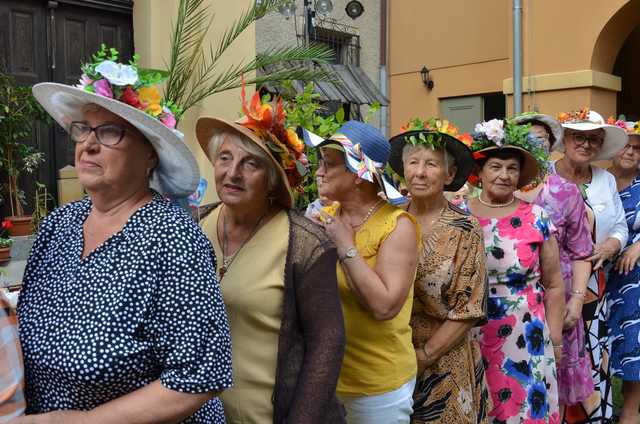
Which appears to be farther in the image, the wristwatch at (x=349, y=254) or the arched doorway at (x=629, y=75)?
the arched doorway at (x=629, y=75)

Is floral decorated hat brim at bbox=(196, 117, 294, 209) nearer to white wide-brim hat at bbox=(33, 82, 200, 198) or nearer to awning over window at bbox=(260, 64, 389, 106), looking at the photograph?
white wide-brim hat at bbox=(33, 82, 200, 198)

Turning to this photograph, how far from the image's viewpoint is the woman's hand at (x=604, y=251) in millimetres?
4203

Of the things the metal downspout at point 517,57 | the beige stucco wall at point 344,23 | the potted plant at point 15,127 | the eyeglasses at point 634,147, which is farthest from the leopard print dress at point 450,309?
the metal downspout at point 517,57

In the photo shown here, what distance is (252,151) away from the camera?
2.20 m

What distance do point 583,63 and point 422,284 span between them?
27.1 feet

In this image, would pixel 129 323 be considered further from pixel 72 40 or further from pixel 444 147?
pixel 72 40

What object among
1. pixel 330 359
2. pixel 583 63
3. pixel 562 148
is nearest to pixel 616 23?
pixel 583 63

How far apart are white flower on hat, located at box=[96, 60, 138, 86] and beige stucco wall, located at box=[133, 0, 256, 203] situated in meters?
5.58

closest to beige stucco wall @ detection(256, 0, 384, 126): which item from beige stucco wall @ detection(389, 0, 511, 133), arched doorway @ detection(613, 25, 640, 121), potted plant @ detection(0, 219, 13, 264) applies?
beige stucco wall @ detection(389, 0, 511, 133)

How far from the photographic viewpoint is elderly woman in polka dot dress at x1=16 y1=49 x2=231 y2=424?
158cm

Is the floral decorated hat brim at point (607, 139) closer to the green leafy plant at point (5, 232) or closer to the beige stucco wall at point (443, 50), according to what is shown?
the green leafy plant at point (5, 232)

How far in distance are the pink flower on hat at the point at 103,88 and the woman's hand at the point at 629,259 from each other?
3864mm

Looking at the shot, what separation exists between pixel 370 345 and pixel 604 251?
2345mm

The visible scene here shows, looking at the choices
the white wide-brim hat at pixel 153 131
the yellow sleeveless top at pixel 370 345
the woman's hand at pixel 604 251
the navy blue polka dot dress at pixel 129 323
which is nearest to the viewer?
the navy blue polka dot dress at pixel 129 323
